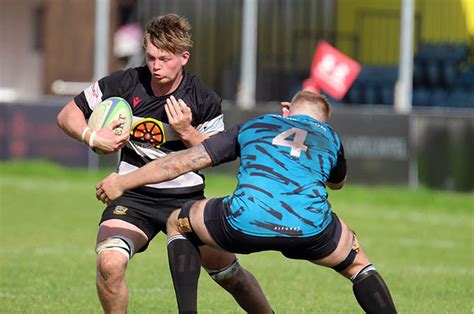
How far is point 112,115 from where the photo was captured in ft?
24.0

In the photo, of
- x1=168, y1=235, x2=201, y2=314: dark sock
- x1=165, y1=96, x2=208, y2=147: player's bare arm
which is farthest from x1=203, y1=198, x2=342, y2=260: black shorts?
x1=165, y1=96, x2=208, y2=147: player's bare arm

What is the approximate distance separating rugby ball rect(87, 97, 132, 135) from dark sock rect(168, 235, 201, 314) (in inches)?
34.7

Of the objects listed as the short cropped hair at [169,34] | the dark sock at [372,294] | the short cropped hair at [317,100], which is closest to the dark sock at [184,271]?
the dark sock at [372,294]

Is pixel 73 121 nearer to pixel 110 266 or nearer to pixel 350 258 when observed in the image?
pixel 110 266

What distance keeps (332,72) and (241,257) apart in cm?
976

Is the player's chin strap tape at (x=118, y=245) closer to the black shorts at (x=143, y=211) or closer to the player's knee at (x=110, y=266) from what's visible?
the player's knee at (x=110, y=266)

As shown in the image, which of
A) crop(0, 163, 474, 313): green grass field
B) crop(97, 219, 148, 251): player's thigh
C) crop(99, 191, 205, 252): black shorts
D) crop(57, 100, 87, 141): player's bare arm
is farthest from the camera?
crop(0, 163, 474, 313): green grass field

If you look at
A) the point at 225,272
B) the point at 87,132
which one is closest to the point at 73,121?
the point at 87,132

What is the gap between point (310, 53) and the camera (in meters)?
25.7

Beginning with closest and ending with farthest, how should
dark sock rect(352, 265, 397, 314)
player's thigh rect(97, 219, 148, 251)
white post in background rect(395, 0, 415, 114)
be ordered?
1. dark sock rect(352, 265, 397, 314)
2. player's thigh rect(97, 219, 148, 251)
3. white post in background rect(395, 0, 415, 114)

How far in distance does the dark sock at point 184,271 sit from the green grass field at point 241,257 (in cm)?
232

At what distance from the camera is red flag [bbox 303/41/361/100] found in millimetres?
21922

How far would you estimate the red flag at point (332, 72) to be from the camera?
71.9 ft

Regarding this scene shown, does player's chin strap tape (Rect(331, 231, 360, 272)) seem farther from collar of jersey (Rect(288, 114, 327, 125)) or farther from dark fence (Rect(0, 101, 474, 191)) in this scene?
dark fence (Rect(0, 101, 474, 191))
